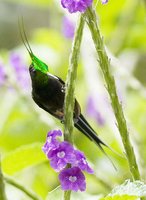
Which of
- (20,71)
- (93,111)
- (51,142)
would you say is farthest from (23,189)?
(93,111)

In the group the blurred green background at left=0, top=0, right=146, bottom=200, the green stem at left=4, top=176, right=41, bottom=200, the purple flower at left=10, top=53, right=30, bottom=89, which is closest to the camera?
the green stem at left=4, top=176, right=41, bottom=200

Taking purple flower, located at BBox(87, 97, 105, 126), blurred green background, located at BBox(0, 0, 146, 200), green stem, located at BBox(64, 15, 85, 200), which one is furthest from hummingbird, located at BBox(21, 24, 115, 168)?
purple flower, located at BBox(87, 97, 105, 126)

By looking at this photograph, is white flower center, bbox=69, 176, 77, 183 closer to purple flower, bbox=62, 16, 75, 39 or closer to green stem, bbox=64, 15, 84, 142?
green stem, bbox=64, 15, 84, 142

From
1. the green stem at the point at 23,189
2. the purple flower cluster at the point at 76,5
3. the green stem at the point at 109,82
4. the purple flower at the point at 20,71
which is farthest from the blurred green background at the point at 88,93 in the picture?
the purple flower cluster at the point at 76,5

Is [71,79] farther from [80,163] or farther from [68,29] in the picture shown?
[68,29]

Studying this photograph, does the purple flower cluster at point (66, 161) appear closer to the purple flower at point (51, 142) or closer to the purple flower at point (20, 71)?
the purple flower at point (51, 142)

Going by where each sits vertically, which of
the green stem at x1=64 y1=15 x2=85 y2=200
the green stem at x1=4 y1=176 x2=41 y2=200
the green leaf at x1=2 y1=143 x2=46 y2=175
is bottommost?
the green stem at x1=64 y1=15 x2=85 y2=200

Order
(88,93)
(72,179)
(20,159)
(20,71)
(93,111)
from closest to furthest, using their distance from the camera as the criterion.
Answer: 1. (72,179)
2. (20,159)
3. (20,71)
4. (93,111)
5. (88,93)
